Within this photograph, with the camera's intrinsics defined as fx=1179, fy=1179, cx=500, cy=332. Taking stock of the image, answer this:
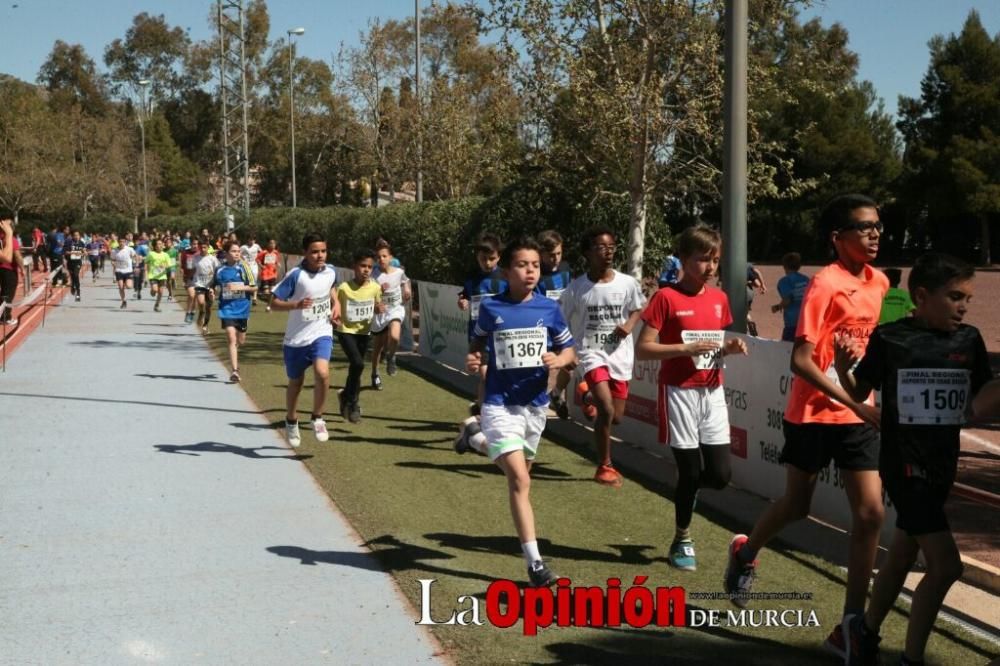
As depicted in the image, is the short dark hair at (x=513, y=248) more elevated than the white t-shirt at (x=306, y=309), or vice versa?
the short dark hair at (x=513, y=248)

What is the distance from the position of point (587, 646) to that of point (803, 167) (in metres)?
58.0

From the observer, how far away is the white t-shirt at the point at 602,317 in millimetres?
8555

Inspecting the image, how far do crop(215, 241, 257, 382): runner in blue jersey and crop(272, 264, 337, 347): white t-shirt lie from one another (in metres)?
4.31

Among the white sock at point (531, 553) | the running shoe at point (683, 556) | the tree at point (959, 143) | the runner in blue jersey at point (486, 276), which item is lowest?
the running shoe at point (683, 556)

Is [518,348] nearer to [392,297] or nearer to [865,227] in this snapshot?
[865,227]

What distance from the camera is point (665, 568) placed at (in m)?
6.38

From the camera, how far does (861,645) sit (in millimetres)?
4738

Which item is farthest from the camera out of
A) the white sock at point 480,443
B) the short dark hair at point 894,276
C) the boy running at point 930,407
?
the short dark hair at point 894,276

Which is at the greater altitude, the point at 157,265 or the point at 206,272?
the point at 157,265

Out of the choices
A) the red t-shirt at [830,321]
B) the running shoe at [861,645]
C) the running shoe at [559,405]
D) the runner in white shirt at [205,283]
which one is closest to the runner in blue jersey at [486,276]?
the running shoe at [559,405]

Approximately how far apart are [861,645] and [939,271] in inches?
60.3

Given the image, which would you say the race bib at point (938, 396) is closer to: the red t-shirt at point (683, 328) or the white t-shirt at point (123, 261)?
the red t-shirt at point (683, 328)

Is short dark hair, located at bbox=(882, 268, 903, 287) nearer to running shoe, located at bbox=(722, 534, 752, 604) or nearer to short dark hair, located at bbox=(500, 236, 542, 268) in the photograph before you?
short dark hair, located at bbox=(500, 236, 542, 268)

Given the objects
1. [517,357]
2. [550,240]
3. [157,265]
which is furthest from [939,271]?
[157,265]
